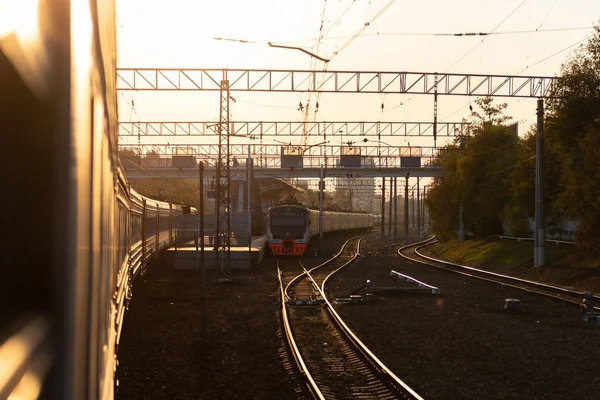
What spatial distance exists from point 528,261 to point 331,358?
20.4 m

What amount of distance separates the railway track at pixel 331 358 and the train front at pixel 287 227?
20916 mm

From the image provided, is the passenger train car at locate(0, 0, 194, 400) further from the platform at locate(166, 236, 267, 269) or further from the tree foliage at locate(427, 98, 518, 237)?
the tree foliage at locate(427, 98, 518, 237)

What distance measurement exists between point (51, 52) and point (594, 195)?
26730 mm

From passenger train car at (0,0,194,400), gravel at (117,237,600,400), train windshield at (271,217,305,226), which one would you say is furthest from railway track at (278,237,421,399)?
train windshield at (271,217,305,226)

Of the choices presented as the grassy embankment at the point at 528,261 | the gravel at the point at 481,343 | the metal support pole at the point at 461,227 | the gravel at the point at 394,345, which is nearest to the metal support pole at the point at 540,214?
the grassy embankment at the point at 528,261

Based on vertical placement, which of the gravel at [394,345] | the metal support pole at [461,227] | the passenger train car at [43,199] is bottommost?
the gravel at [394,345]

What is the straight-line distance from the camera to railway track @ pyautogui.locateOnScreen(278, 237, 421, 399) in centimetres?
955

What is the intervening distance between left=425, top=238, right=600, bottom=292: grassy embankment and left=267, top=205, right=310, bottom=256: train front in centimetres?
787

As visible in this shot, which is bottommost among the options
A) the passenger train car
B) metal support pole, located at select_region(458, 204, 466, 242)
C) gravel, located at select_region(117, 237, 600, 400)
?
gravel, located at select_region(117, 237, 600, 400)

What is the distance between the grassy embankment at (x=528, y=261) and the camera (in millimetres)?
24281

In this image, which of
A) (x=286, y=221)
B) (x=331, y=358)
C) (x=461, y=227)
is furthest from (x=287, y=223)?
(x=331, y=358)

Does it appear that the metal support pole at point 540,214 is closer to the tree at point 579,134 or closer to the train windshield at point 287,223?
the tree at point 579,134

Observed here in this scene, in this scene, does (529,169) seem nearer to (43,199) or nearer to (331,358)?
(331,358)

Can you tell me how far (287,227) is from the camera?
40.9 m
